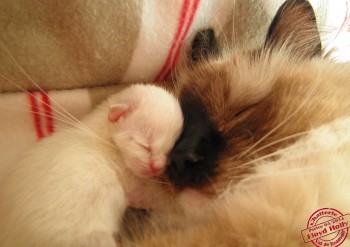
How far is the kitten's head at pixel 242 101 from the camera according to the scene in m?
0.80

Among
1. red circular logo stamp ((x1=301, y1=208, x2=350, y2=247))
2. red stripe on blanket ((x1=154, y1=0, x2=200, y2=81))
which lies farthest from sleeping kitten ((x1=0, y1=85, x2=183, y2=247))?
red circular logo stamp ((x1=301, y1=208, x2=350, y2=247))

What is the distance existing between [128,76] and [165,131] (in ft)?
1.03

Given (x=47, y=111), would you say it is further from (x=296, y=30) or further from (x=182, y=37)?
(x=296, y=30)

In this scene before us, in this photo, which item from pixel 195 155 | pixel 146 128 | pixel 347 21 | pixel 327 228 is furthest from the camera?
pixel 347 21

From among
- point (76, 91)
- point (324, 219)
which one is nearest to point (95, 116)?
point (76, 91)

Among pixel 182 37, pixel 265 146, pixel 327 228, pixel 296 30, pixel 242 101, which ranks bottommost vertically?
pixel 327 228

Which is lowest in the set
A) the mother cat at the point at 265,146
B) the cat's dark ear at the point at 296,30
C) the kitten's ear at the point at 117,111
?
the mother cat at the point at 265,146

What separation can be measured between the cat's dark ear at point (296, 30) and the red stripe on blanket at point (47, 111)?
2.14 ft

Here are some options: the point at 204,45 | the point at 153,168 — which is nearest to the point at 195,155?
the point at 153,168

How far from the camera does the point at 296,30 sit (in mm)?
1043

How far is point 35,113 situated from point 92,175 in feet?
1.05

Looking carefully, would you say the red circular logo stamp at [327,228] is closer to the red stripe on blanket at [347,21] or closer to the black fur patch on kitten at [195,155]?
the black fur patch on kitten at [195,155]

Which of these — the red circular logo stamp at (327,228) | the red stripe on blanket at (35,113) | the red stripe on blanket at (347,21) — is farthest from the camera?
the red stripe on blanket at (347,21)

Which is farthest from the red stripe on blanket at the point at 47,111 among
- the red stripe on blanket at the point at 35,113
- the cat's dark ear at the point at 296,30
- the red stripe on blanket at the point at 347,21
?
the red stripe on blanket at the point at 347,21
